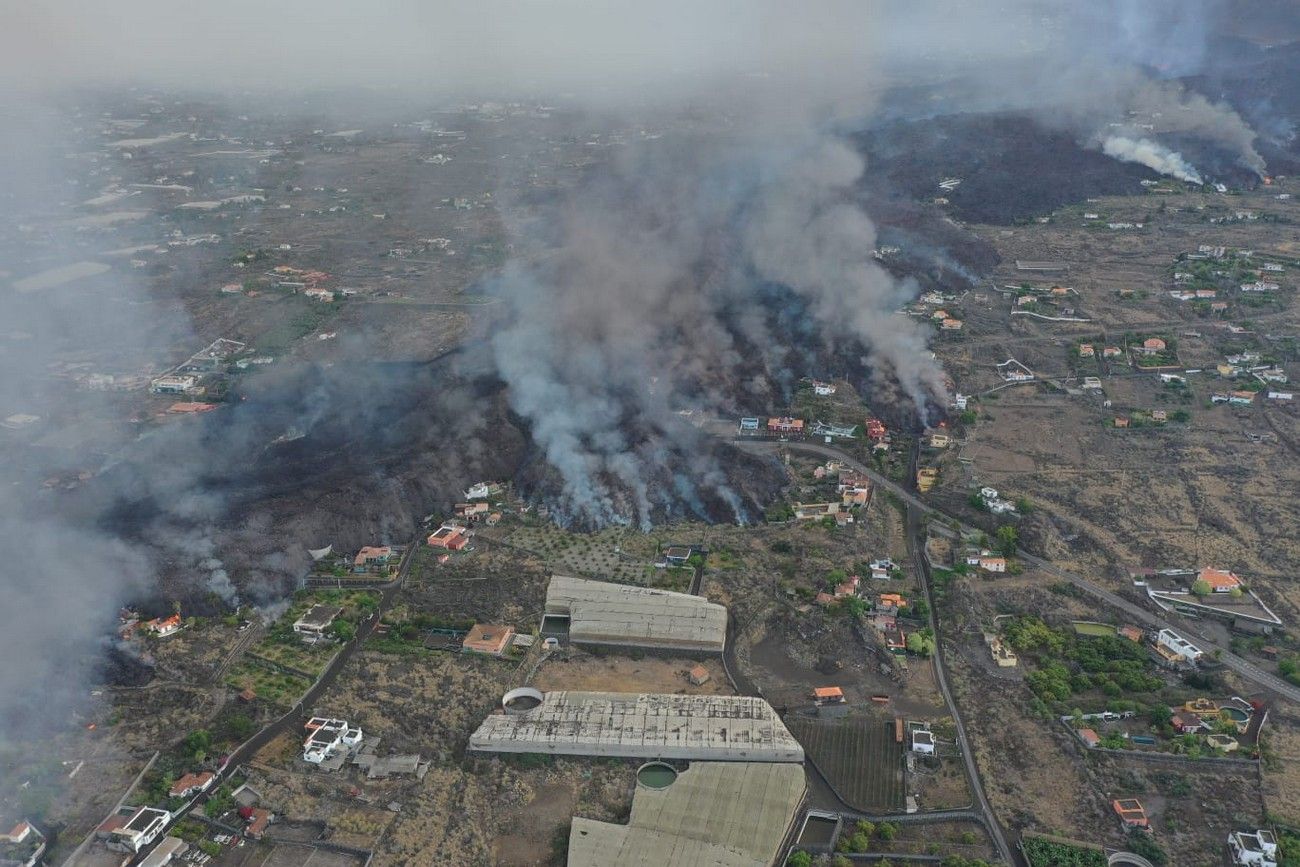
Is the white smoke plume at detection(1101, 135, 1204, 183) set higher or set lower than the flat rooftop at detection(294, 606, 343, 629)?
higher

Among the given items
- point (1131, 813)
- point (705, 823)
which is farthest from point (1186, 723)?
point (705, 823)

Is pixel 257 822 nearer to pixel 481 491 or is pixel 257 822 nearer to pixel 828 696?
pixel 828 696

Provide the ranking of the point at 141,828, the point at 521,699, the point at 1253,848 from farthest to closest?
the point at 521,699, the point at 141,828, the point at 1253,848

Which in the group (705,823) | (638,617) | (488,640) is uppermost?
(705,823)

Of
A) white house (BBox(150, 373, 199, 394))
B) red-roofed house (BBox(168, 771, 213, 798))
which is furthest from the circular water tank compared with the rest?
white house (BBox(150, 373, 199, 394))

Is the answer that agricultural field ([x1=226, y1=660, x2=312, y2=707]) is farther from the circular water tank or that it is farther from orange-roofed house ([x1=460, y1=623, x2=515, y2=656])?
the circular water tank

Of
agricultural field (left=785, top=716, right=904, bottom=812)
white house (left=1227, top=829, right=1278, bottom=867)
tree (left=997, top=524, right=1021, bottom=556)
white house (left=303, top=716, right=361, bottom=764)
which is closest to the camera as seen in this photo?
white house (left=1227, top=829, right=1278, bottom=867)

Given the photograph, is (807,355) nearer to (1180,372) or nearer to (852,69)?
(1180,372)
